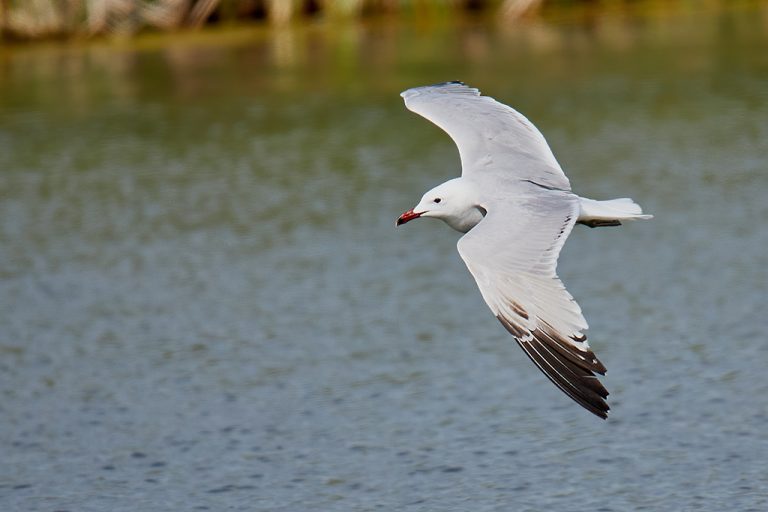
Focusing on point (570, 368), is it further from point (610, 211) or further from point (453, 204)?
point (453, 204)

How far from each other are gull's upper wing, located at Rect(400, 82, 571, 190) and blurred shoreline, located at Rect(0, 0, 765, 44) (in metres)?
15.5

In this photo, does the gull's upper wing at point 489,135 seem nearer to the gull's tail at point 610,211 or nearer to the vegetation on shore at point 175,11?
the gull's tail at point 610,211

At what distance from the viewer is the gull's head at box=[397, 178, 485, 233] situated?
22.0 ft

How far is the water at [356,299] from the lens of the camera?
25.0 ft

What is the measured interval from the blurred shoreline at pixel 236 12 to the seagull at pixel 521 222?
52.3 feet

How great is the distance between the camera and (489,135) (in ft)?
24.1

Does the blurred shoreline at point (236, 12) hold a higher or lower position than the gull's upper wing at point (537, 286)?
higher

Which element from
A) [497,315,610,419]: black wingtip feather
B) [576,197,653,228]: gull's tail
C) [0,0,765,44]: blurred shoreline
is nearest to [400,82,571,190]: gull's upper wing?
[576,197,653,228]: gull's tail

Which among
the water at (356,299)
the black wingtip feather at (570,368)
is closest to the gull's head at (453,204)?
the black wingtip feather at (570,368)

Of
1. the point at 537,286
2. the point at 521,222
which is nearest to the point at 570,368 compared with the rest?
the point at 537,286

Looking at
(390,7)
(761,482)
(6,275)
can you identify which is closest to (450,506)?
(761,482)

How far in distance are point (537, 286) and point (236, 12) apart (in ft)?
61.8

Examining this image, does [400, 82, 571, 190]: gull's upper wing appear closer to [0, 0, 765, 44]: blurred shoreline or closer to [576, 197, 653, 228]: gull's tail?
[576, 197, 653, 228]: gull's tail

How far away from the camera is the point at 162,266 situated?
11961 mm
